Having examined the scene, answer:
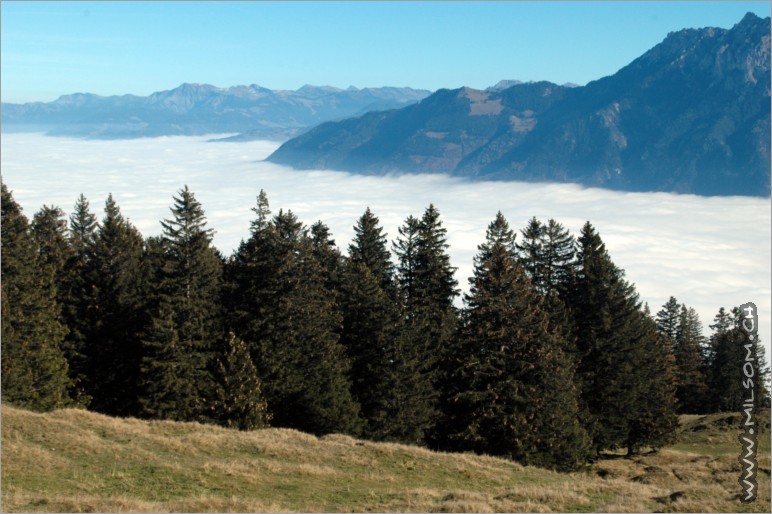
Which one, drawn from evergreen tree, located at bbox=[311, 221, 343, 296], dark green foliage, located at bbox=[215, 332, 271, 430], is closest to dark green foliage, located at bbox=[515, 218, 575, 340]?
evergreen tree, located at bbox=[311, 221, 343, 296]

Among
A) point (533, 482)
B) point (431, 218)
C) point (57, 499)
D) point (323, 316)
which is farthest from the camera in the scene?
point (431, 218)

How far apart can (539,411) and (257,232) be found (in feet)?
69.5

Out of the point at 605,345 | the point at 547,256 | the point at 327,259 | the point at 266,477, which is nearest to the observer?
the point at 266,477

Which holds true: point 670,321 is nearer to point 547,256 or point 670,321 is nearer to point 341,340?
point 547,256

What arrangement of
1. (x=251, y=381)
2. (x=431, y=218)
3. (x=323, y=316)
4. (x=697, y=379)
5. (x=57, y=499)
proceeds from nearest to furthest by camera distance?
(x=57, y=499) < (x=251, y=381) < (x=323, y=316) < (x=431, y=218) < (x=697, y=379)

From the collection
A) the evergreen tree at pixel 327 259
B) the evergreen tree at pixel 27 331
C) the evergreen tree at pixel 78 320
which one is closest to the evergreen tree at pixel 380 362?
the evergreen tree at pixel 327 259

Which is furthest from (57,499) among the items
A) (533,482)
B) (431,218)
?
(431,218)

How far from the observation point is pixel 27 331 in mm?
41344

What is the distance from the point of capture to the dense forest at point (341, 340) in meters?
40.9

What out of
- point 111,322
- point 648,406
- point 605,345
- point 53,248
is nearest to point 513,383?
point 605,345

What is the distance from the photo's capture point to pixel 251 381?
40.5m

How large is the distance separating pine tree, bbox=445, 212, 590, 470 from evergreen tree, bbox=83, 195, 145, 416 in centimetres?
2135

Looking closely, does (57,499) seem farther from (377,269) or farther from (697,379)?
(697,379)

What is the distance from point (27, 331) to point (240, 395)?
1335 cm
